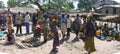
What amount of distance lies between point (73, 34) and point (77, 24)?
4.89 feet

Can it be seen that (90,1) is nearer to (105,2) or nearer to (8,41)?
(105,2)

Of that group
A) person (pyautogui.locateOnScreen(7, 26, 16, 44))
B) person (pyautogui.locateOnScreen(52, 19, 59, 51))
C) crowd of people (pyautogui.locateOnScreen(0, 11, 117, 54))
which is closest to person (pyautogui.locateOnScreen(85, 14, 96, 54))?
crowd of people (pyautogui.locateOnScreen(0, 11, 117, 54))

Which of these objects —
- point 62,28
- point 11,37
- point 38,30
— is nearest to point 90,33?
point 38,30

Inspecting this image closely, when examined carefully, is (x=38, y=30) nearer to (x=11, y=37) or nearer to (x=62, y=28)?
(x=11, y=37)

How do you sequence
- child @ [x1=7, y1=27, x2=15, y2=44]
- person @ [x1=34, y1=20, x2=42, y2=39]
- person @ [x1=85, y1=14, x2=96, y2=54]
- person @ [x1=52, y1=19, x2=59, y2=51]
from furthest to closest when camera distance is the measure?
person @ [x1=34, y1=20, x2=42, y2=39], child @ [x1=7, y1=27, x2=15, y2=44], person @ [x1=52, y1=19, x2=59, y2=51], person @ [x1=85, y1=14, x2=96, y2=54]

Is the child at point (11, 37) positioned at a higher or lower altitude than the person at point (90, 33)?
lower

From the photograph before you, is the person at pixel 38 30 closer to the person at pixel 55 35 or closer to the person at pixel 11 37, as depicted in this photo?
the person at pixel 11 37

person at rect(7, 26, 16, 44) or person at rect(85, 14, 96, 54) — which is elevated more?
person at rect(85, 14, 96, 54)

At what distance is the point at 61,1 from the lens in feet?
213

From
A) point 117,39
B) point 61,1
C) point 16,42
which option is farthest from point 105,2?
point 16,42

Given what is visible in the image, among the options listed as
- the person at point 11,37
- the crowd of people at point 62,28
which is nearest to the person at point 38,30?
the crowd of people at point 62,28

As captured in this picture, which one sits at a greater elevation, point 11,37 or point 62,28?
point 11,37

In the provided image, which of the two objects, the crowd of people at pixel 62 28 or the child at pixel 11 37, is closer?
the crowd of people at pixel 62 28

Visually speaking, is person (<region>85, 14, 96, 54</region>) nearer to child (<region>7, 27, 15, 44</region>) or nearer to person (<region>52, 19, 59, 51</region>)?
person (<region>52, 19, 59, 51</region>)
